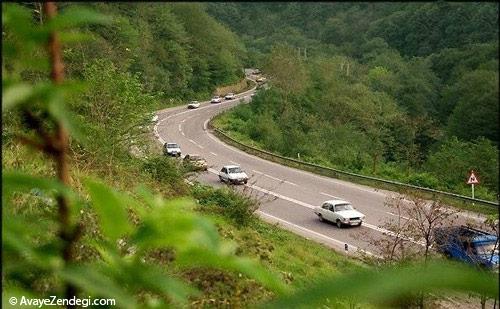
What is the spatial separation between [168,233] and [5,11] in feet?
1.25

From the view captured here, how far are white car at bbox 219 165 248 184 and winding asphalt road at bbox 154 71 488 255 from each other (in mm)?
301

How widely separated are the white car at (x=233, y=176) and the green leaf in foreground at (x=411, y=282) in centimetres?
1984

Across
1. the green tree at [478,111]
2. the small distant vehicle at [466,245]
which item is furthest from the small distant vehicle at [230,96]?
the small distant vehicle at [466,245]

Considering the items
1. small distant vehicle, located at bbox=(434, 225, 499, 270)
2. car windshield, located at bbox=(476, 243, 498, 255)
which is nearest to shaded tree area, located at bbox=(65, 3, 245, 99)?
small distant vehicle, located at bbox=(434, 225, 499, 270)

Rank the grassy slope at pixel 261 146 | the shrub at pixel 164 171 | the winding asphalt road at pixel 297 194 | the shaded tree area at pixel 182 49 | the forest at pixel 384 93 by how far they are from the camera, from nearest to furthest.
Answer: the shrub at pixel 164 171
the winding asphalt road at pixel 297 194
the grassy slope at pixel 261 146
the forest at pixel 384 93
the shaded tree area at pixel 182 49

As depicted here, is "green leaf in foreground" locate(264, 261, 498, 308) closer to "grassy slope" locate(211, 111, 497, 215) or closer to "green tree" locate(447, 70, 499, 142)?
"grassy slope" locate(211, 111, 497, 215)

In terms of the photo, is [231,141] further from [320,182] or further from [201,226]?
[201,226]

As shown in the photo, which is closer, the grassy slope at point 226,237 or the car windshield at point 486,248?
the grassy slope at point 226,237

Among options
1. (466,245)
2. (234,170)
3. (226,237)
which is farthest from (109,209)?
(234,170)

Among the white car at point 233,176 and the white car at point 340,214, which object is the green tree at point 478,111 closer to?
the white car at point 233,176

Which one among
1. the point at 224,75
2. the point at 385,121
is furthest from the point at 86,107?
the point at 224,75

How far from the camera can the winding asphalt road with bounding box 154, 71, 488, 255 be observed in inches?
603

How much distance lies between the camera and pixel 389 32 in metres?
70.3

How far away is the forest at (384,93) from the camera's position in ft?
88.9
